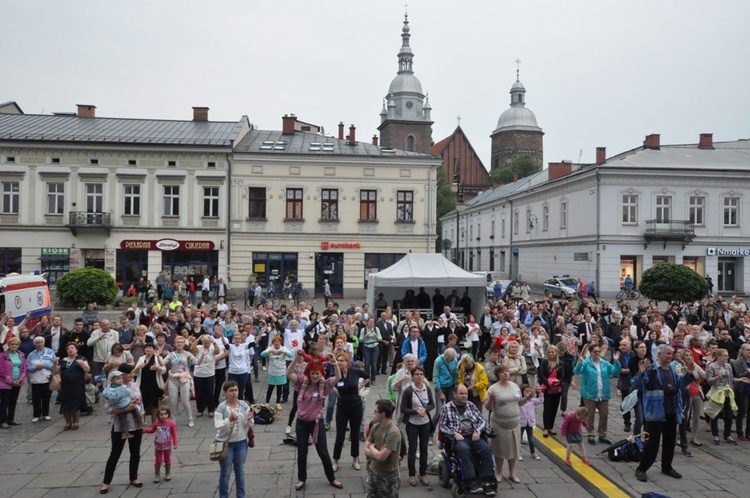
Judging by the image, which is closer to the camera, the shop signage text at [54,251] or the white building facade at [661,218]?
the shop signage text at [54,251]

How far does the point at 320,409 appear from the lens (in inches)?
298

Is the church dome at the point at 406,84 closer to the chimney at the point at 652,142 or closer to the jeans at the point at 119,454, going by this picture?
the chimney at the point at 652,142

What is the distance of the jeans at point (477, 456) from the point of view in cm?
704

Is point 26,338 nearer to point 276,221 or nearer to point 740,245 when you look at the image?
point 276,221

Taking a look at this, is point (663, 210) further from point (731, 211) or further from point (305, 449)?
point (305, 449)

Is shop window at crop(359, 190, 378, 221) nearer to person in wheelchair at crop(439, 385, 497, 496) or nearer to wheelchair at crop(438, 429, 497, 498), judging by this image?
wheelchair at crop(438, 429, 497, 498)

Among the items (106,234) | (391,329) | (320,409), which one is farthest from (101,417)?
(106,234)

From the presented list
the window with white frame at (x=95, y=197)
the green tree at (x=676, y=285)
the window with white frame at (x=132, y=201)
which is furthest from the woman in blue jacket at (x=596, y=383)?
the window with white frame at (x=95, y=197)

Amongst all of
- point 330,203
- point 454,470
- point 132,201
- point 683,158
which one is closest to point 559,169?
point 683,158

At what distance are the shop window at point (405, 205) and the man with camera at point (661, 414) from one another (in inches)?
1037

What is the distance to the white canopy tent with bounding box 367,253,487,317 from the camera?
19.0 metres

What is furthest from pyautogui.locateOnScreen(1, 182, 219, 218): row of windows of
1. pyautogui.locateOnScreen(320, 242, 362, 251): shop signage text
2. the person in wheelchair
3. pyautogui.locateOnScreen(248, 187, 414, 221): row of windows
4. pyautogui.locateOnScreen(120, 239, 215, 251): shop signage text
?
the person in wheelchair

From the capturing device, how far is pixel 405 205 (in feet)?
113

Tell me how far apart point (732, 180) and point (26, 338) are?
3965 centimetres
